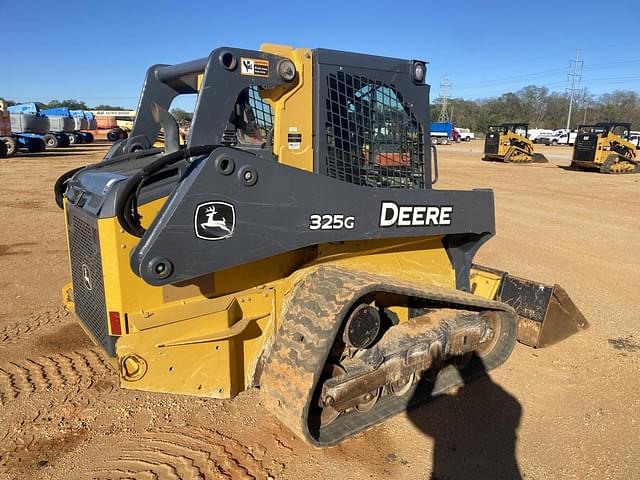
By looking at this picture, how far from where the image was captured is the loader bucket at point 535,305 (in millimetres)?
4641

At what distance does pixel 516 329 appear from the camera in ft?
13.9

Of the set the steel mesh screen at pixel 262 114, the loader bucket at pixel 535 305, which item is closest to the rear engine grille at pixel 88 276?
the steel mesh screen at pixel 262 114

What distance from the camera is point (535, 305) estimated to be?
4664 millimetres

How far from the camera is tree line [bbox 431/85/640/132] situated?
78312 mm

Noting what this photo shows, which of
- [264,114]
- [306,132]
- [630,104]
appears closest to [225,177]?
[306,132]

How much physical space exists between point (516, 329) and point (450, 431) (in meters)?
1.23

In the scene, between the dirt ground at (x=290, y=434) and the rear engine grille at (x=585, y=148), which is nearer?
the dirt ground at (x=290, y=434)

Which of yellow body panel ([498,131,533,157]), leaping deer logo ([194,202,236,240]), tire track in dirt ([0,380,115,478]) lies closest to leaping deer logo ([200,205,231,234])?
leaping deer logo ([194,202,236,240])

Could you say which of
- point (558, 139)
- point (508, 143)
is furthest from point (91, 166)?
point (558, 139)

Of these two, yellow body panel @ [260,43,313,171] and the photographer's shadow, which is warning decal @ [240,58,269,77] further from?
the photographer's shadow

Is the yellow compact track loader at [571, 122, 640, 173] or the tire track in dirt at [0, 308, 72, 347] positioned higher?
the yellow compact track loader at [571, 122, 640, 173]

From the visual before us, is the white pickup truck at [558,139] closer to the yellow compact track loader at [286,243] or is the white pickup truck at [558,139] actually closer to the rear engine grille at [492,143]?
the rear engine grille at [492,143]

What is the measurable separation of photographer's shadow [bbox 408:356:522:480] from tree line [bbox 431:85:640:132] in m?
77.4

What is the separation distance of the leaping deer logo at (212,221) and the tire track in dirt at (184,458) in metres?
1.46
